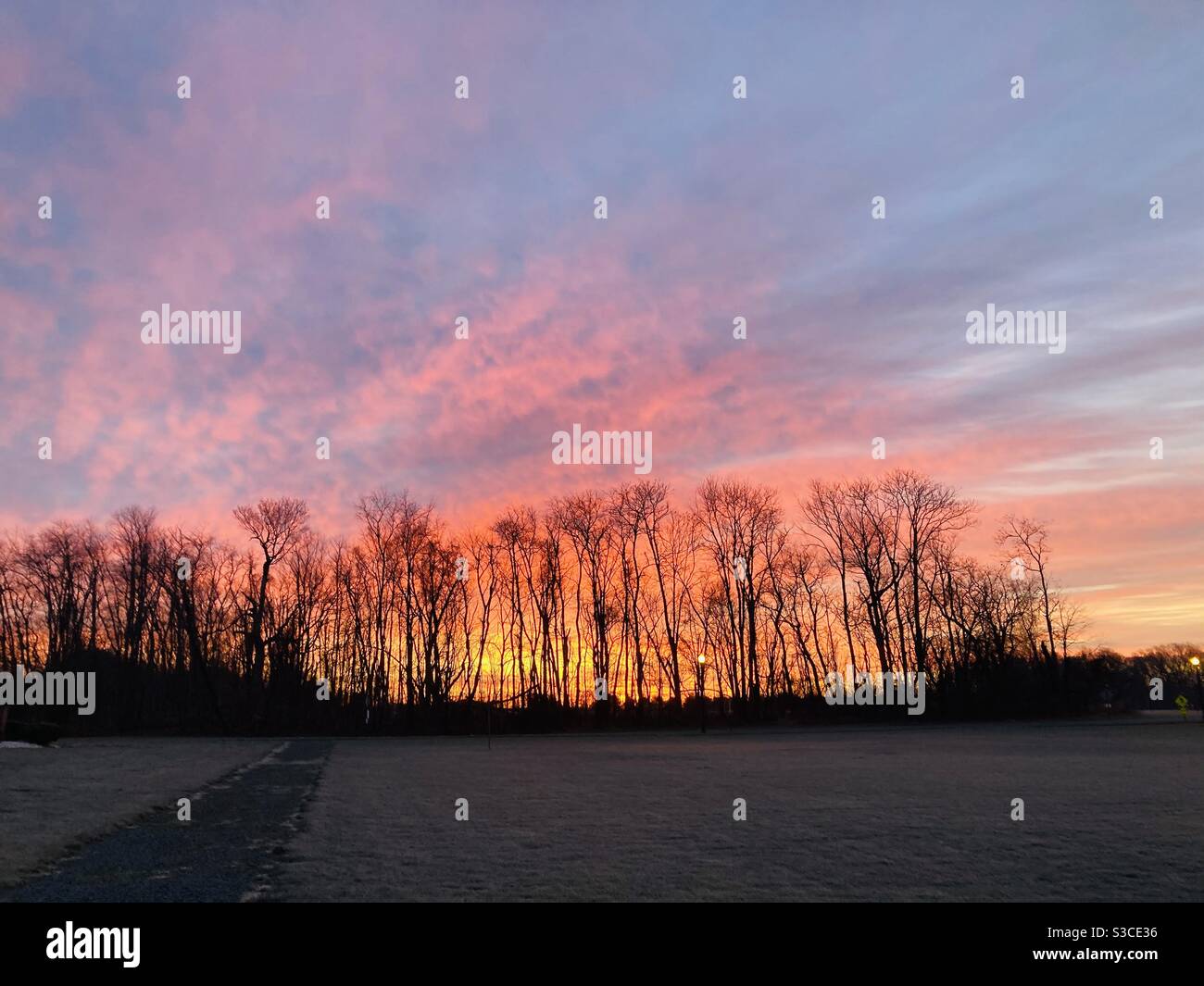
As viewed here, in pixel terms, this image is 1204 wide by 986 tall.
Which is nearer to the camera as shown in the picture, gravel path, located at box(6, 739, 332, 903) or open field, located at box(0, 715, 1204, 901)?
gravel path, located at box(6, 739, 332, 903)

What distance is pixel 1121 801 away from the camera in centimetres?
1584

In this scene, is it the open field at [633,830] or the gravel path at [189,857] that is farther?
the open field at [633,830]

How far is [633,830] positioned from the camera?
43.1 feet

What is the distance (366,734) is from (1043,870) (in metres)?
57.4

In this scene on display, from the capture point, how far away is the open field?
9383mm

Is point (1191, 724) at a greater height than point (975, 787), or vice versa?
point (975, 787)

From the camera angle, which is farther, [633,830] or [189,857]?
[633,830]

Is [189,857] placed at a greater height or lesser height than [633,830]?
greater

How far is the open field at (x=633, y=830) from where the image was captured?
9383mm
